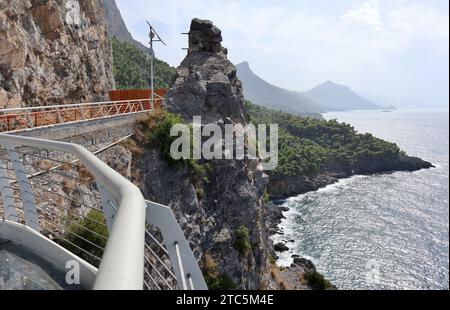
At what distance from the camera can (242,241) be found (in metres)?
25.0

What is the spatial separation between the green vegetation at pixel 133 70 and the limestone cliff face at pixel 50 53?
134 feet

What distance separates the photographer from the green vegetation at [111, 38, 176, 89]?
281ft

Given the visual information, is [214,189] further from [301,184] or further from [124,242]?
[301,184]

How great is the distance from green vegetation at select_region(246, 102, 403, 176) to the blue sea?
9.32 metres

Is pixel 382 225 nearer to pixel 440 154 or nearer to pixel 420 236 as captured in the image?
pixel 420 236

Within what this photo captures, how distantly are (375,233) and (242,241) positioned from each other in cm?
3795

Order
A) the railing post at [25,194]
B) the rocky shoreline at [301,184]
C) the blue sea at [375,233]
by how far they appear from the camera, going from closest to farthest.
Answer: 1. the railing post at [25,194]
2. the rocky shoreline at [301,184]
3. the blue sea at [375,233]

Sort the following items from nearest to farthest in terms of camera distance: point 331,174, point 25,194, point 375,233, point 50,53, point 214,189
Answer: point 25,194, point 214,189, point 50,53, point 375,233, point 331,174

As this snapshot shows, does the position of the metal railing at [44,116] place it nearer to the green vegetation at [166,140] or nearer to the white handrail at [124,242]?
the green vegetation at [166,140]

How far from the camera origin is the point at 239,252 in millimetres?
24812

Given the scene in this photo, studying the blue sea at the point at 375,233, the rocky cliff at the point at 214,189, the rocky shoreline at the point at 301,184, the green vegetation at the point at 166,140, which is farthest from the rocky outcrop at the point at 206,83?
the blue sea at the point at 375,233

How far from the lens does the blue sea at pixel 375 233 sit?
43.7m

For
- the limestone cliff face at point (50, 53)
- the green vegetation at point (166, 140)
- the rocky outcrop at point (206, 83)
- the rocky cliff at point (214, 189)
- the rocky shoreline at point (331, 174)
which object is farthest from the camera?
the rocky shoreline at point (331, 174)

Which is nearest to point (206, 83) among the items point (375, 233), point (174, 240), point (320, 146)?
point (174, 240)
